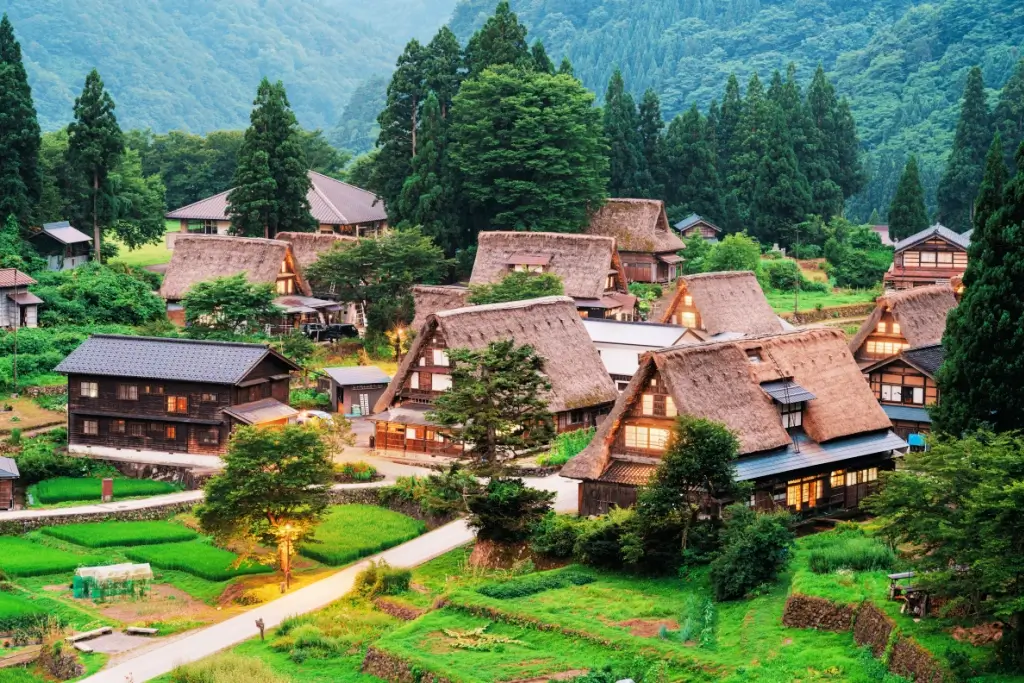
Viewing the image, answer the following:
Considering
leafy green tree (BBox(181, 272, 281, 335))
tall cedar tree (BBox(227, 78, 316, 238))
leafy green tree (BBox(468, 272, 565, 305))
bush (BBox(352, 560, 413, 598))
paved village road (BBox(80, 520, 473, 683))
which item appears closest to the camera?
paved village road (BBox(80, 520, 473, 683))

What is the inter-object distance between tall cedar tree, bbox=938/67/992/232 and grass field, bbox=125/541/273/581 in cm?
5753

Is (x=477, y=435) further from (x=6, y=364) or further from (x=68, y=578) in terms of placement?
(x=6, y=364)

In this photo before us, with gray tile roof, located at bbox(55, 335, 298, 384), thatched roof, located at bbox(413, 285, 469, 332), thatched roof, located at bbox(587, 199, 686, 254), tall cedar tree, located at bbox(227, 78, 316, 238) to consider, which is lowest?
gray tile roof, located at bbox(55, 335, 298, 384)

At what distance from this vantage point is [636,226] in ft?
270

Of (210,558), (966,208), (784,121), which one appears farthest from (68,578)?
(966,208)

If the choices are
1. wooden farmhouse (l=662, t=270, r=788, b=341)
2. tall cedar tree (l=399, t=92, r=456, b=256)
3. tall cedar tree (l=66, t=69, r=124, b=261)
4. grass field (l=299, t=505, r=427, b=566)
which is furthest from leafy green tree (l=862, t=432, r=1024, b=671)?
tall cedar tree (l=66, t=69, r=124, b=261)

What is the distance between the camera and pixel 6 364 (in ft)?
204

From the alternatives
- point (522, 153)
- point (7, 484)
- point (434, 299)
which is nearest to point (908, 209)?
point (522, 153)

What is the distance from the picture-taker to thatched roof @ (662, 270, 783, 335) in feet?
213

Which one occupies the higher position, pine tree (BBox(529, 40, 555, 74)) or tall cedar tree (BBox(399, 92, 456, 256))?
pine tree (BBox(529, 40, 555, 74))

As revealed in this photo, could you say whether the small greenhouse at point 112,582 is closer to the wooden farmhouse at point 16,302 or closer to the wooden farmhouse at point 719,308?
the wooden farmhouse at point 16,302

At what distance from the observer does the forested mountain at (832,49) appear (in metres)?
128

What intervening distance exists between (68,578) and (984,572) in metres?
25.5

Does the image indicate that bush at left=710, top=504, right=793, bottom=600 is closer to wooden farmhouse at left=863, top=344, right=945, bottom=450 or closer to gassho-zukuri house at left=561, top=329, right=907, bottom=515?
gassho-zukuri house at left=561, top=329, right=907, bottom=515
